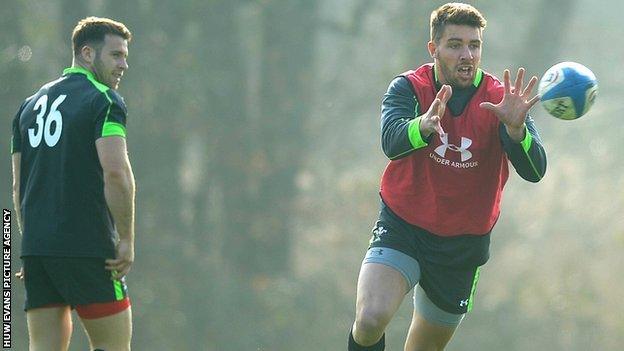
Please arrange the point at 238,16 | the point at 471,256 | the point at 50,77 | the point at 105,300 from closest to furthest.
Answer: the point at 105,300 → the point at 471,256 → the point at 50,77 → the point at 238,16

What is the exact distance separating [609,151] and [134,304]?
22.8 ft

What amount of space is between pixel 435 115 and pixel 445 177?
549 mm

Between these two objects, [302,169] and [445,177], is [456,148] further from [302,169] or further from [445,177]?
[302,169]

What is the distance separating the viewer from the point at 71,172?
523 cm

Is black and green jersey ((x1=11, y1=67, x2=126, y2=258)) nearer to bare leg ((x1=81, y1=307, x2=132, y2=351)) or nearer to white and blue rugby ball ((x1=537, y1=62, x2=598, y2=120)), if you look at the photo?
bare leg ((x1=81, y1=307, x2=132, y2=351))

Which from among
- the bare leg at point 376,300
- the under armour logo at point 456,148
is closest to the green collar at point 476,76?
the under armour logo at point 456,148

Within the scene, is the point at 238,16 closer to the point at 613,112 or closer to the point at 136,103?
the point at 136,103

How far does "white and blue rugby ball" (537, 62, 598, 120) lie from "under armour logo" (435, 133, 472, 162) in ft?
1.41

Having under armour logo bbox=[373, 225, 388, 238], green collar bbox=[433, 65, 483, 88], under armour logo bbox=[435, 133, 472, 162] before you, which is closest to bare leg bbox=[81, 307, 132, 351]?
under armour logo bbox=[373, 225, 388, 238]

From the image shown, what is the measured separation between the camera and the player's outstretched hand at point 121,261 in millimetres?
5254

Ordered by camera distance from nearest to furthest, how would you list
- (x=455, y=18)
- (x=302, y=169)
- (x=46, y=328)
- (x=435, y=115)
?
1. (x=435, y=115)
2. (x=46, y=328)
3. (x=455, y=18)
4. (x=302, y=169)

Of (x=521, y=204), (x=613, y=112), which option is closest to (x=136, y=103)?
(x=521, y=204)

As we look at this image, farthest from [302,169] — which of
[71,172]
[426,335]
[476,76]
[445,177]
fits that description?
[71,172]

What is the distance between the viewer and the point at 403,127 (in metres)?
5.37
